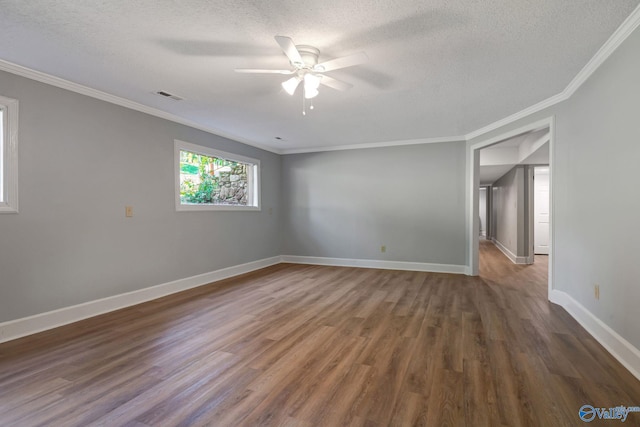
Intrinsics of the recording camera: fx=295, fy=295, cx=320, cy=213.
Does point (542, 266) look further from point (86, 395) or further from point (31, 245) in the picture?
point (31, 245)

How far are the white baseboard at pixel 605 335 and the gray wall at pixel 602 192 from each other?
56 millimetres

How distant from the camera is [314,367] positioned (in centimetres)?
212

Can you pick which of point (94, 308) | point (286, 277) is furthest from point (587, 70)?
point (94, 308)

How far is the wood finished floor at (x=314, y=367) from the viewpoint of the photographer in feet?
5.36

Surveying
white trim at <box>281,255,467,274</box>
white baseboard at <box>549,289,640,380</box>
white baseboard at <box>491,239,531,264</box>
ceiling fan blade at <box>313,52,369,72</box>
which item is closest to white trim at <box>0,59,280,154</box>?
ceiling fan blade at <box>313,52,369,72</box>

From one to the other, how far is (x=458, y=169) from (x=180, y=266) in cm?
480

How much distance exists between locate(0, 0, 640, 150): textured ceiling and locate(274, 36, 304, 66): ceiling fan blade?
0.17 metres

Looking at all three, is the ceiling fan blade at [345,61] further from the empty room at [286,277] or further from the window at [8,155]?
the window at [8,155]

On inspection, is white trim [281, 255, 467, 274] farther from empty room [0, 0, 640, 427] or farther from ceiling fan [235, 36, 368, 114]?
ceiling fan [235, 36, 368, 114]

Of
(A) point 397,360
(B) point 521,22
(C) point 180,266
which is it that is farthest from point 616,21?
(C) point 180,266

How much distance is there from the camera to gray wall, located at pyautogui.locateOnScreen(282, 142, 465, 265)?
17.4 ft

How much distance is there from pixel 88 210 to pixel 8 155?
778 millimetres

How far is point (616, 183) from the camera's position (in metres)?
2.27

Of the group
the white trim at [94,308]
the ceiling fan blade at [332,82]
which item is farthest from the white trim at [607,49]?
the white trim at [94,308]
